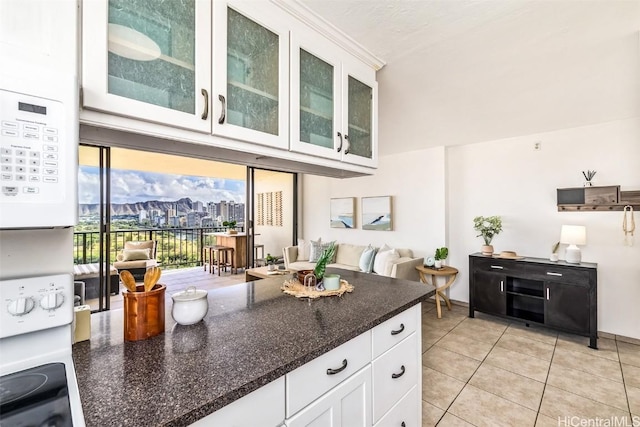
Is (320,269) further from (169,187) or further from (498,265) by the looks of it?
(169,187)

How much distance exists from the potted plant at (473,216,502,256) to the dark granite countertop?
2545 millimetres

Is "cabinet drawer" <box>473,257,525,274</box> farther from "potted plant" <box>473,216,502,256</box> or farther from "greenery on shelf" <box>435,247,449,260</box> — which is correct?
"greenery on shelf" <box>435,247,449,260</box>

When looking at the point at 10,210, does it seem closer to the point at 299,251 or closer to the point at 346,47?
the point at 346,47

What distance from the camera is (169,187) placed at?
615cm

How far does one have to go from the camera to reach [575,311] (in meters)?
2.83

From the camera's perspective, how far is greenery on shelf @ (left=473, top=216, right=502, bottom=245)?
3.45 meters

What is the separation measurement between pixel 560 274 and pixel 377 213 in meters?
2.48

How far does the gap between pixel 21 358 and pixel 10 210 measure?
0.48m

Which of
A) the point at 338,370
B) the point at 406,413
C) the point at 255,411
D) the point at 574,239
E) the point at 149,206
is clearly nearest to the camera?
the point at 255,411

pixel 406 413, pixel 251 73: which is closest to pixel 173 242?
pixel 251 73

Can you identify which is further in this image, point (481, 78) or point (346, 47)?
point (481, 78)

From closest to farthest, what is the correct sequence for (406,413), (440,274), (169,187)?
(406,413), (440,274), (169,187)

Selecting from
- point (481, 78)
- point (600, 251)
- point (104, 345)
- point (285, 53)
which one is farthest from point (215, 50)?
point (600, 251)

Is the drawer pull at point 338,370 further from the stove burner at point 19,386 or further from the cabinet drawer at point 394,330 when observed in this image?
the stove burner at point 19,386
